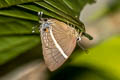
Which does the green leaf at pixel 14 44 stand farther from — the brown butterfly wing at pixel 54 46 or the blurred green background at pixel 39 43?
the brown butterfly wing at pixel 54 46

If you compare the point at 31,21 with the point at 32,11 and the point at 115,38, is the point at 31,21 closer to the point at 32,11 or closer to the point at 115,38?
the point at 32,11

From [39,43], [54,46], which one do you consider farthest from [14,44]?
[54,46]

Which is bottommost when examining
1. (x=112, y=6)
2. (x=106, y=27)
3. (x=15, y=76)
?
(x=15, y=76)

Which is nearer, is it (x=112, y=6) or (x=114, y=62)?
(x=114, y=62)

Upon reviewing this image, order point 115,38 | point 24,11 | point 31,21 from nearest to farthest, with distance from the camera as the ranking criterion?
point 24,11
point 31,21
point 115,38

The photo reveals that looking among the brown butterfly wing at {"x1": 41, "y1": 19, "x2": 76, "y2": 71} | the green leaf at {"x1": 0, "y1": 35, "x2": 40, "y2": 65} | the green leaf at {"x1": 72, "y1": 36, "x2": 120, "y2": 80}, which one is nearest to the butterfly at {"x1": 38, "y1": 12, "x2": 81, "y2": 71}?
the brown butterfly wing at {"x1": 41, "y1": 19, "x2": 76, "y2": 71}

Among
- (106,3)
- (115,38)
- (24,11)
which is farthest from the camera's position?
(106,3)

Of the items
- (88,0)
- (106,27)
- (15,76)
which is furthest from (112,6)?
(88,0)
